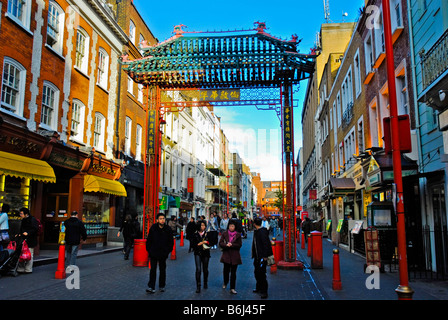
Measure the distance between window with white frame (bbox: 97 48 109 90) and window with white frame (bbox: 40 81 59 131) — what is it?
4246mm

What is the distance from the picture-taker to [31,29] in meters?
14.5

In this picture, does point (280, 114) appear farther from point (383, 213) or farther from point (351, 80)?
point (351, 80)

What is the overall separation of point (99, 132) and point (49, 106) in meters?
4.47

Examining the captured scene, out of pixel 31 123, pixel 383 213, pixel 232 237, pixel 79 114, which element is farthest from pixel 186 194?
pixel 232 237

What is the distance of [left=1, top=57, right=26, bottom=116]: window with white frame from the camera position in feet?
43.2

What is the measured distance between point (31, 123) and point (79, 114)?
404 cm

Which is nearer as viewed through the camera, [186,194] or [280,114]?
[280,114]

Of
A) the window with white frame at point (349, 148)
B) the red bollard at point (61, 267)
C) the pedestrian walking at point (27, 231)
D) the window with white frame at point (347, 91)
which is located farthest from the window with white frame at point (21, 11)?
the window with white frame at point (349, 148)

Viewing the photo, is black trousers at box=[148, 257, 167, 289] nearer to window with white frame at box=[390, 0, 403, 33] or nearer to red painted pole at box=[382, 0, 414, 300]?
red painted pole at box=[382, 0, 414, 300]

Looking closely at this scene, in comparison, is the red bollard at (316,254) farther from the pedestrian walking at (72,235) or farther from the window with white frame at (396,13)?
the window with white frame at (396,13)

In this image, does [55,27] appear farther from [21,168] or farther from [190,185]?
[190,185]

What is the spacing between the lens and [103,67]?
20984 mm

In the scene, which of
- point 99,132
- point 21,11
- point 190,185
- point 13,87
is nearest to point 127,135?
point 99,132

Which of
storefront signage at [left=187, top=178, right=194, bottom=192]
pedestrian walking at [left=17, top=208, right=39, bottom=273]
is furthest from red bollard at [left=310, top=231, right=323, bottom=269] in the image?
storefront signage at [left=187, top=178, right=194, bottom=192]
